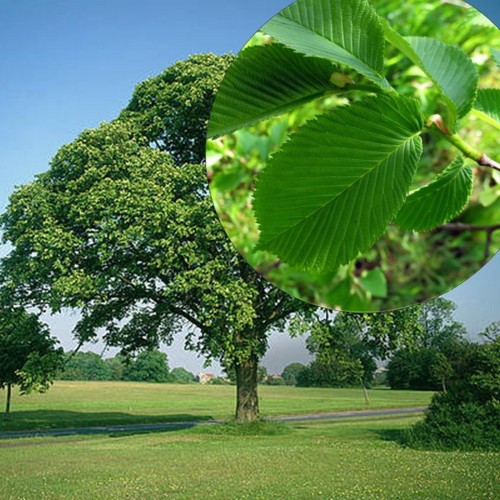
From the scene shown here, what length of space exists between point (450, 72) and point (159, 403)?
3753 centimetres

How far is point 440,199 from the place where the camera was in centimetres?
41

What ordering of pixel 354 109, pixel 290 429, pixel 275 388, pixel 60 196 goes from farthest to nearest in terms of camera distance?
1. pixel 275 388
2. pixel 290 429
3. pixel 60 196
4. pixel 354 109

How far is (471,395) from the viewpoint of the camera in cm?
1380

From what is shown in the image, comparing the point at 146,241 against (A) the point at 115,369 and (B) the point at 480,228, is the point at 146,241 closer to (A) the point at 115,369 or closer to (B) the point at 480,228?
(B) the point at 480,228

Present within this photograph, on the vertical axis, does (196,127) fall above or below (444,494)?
above

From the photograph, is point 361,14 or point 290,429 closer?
point 361,14

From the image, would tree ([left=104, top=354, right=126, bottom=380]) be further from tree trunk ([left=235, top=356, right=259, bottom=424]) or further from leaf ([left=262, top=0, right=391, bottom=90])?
leaf ([left=262, top=0, right=391, bottom=90])

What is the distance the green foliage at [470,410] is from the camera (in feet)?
44.0

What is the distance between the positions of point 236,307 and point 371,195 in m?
13.9

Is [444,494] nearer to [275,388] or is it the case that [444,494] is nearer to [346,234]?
[346,234]

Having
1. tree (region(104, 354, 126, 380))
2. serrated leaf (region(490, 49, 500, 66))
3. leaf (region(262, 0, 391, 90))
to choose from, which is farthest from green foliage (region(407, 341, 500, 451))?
tree (region(104, 354, 126, 380))

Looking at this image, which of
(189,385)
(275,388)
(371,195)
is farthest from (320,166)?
(189,385)

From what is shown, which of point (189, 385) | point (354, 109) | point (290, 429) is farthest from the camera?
point (189, 385)

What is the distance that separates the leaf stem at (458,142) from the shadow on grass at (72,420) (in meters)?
24.1
